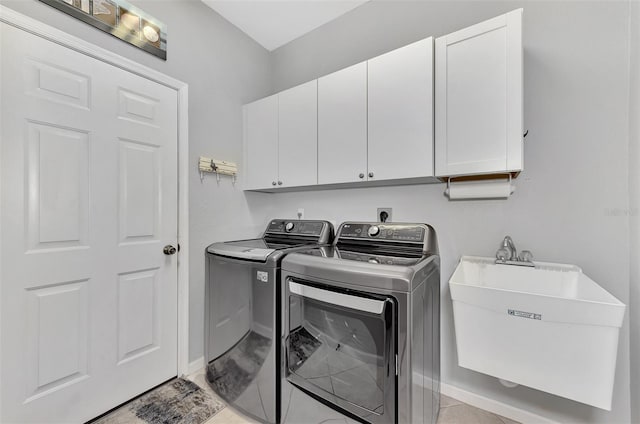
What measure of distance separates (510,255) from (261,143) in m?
1.88

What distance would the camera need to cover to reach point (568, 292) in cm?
→ 126

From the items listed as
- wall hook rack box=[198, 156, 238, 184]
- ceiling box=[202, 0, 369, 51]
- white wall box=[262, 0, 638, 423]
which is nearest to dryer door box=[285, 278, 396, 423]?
white wall box=[262, 0, 638, 423]

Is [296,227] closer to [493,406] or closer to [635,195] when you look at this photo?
[493,406]

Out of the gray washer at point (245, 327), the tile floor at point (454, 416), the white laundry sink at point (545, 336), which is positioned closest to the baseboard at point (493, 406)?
the tile floor at point (454, 416)

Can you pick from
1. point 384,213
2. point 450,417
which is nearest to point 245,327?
point 384,213

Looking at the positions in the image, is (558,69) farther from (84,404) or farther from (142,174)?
(84,404)

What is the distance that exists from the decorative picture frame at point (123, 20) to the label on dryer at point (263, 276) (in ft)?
5.24

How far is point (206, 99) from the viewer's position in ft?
6.64

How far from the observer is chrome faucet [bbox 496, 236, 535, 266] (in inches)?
54.9

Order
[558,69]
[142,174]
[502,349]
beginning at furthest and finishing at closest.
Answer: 1. [142,174]
2. [558,69]
3. [502,349]

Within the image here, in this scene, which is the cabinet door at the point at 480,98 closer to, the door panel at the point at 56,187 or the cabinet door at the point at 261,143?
the cabinet door at the point at 261,143

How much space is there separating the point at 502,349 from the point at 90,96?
2383 millimetres

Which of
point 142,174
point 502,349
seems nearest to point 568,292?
point 502,349

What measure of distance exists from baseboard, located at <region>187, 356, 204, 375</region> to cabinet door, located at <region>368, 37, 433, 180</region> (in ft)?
6.01
